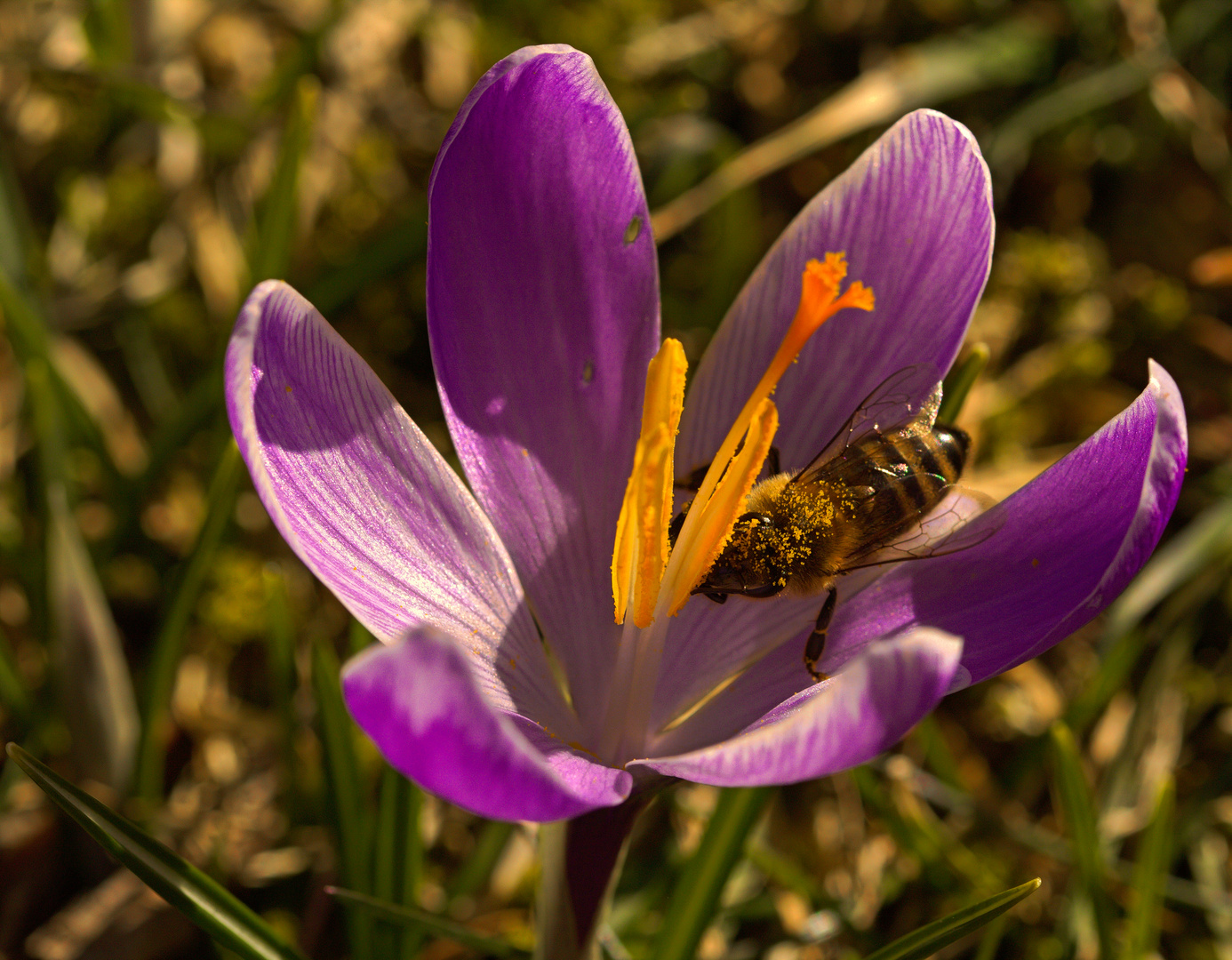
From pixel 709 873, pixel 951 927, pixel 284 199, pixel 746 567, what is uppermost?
pixel 284 199

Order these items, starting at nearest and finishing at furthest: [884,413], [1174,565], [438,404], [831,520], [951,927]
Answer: [951,927] → [831,520] → [884,413] → [1174,565] → [438,404]

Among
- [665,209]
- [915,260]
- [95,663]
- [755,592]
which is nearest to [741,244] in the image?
[665,209]

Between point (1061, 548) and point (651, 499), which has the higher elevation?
point (651, 499)

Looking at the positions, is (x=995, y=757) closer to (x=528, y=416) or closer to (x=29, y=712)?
(x=528, y=416)

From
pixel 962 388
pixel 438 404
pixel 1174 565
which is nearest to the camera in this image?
pixel 962 388

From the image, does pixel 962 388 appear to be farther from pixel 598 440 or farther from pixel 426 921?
pixel 426 921

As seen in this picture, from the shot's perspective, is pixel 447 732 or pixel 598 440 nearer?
pixel 447 732

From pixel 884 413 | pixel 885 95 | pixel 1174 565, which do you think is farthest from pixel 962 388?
pixel 885 95

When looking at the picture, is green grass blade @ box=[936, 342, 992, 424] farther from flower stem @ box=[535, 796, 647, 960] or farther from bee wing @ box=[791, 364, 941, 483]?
flower stem @ box=[535, 796, 647, 960]
